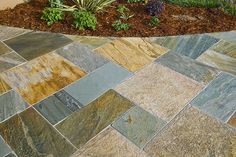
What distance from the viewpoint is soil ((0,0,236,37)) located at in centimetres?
403

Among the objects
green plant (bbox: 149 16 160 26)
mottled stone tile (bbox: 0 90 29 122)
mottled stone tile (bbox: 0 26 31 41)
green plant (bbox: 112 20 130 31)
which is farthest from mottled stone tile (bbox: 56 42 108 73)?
green plant (bbox: 149 16 160 26)

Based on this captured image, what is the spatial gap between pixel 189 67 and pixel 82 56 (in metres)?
1.34

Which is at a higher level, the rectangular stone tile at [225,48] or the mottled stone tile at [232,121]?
the rectangular stone tile at [225,48]

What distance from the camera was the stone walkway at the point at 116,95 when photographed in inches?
98.9

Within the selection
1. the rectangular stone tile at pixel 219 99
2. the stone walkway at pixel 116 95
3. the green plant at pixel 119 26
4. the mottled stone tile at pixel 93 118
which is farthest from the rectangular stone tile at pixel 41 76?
the rectangular stone tile at pixel 219 99

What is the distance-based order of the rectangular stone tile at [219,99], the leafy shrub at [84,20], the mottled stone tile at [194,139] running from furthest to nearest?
the leafy shrub at [84,20]
the rectangular stone tile at [219,99]
the mottled stone tile at [194,139]

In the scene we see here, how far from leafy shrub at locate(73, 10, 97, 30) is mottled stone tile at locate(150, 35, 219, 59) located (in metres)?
0.87

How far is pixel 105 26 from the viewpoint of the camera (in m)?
4.11

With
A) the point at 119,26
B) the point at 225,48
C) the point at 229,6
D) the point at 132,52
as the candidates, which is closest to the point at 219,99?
the point at 225,48

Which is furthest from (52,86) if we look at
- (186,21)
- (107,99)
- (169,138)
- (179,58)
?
(186,21)

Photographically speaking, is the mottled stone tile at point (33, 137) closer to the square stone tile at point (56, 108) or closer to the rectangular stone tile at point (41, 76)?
the square stone tile at point (56, 108)

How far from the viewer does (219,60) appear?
361 cm

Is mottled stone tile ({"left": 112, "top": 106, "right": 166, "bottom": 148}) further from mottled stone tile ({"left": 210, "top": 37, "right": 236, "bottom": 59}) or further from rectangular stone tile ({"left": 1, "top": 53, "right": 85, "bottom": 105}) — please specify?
mottled stone tile ({"left": 210, "top": 37, "right": 236, "bottom": 59})

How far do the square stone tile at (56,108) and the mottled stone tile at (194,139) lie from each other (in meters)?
0.87
